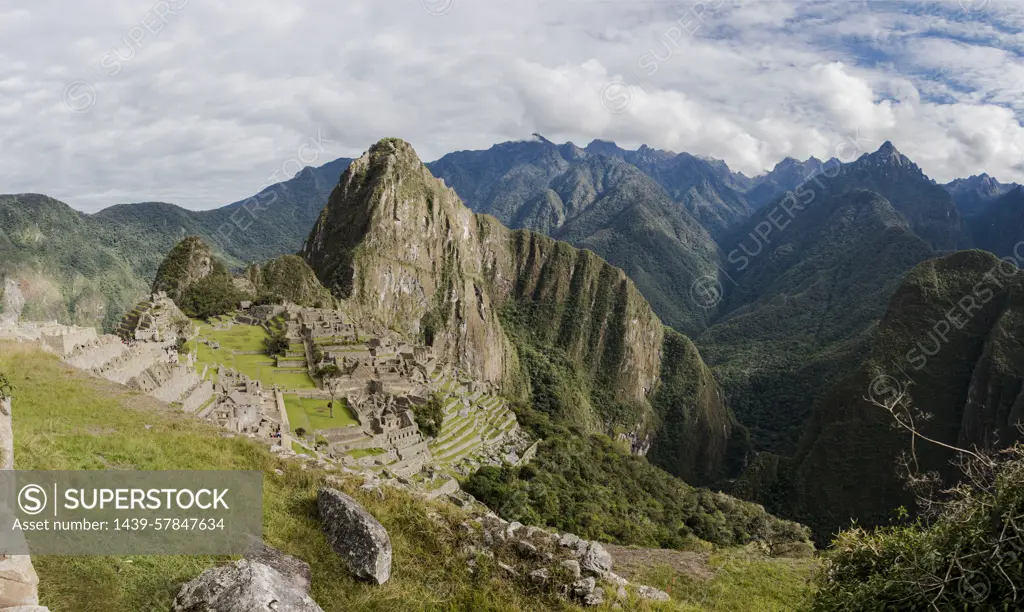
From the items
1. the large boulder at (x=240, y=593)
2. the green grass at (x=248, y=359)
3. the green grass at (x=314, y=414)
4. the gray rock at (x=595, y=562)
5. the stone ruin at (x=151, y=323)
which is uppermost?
the large boulder at (x=240, y=593)

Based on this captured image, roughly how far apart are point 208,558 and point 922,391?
136 meters

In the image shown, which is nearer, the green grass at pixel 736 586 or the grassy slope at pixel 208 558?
the grassy slope at pixel 208 558

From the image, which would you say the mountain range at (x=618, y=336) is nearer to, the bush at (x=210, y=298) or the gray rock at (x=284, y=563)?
the bush at (x=210, y=298)

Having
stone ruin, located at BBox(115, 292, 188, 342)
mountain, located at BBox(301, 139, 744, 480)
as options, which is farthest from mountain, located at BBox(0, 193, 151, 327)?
stone ruin, located at BBox(115, 292, 188, 342)

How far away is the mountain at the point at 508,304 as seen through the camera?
125250 millimetres

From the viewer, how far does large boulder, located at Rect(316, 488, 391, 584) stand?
8.71 metres

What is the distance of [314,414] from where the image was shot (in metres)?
36.6

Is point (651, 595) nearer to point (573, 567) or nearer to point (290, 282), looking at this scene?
point (573, 567)

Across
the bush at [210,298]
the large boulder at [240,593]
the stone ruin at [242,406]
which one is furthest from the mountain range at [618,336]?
the large boulder at [240,593]

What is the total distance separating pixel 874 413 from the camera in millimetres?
98438

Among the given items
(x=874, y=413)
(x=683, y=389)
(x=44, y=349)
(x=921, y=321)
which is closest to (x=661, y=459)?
(x=683, y=389)

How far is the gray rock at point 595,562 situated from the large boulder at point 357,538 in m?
3.81

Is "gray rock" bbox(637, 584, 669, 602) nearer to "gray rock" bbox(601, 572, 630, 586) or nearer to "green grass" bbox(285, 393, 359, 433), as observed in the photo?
"gray rock" bbox(601, 572, 630, 586)

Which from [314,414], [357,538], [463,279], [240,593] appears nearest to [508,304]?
[463,279]
